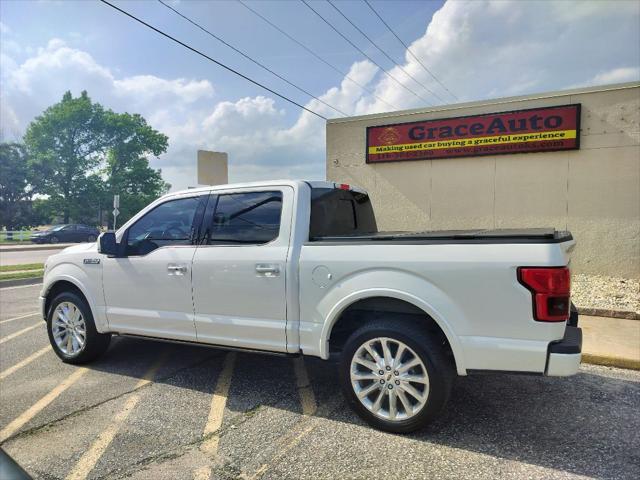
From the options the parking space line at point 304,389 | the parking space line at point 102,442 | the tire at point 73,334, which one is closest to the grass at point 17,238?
the tire at point 73,334

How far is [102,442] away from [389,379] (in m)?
2.12

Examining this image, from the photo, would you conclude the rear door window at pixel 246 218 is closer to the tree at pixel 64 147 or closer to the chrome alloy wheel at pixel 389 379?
the chrome alloy wheel at pixel 389 379

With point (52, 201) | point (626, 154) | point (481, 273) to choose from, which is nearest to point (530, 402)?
point (481, 273)

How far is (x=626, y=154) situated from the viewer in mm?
9078

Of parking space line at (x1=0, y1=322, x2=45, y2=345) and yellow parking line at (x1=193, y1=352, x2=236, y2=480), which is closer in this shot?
yellow parking line at (x1=193, y1=352, x2=236, y2=480)

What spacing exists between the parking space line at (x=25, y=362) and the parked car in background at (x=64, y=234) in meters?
29.9

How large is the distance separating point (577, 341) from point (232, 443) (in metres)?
2.49

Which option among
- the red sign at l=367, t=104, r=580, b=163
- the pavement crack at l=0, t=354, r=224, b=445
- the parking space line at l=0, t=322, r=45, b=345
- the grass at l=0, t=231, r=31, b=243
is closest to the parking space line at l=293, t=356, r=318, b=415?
the pavement crack at l=0, t=354, r=224, b=445

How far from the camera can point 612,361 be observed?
15.8 feet

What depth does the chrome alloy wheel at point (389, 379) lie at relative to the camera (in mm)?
3166

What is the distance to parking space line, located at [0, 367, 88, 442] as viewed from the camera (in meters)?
3.35

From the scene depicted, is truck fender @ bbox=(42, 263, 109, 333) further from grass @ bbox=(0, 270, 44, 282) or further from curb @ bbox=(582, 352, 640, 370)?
grass @ bbox=(0, 270, 44, 282)

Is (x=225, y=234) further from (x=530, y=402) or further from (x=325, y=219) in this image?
(x=530, y=402)

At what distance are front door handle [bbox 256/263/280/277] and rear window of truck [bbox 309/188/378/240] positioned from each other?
395 mm
